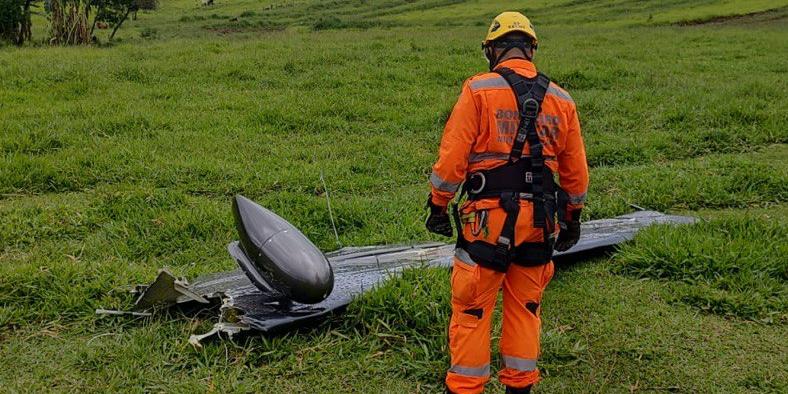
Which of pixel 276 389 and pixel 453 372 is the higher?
pixel 453 372

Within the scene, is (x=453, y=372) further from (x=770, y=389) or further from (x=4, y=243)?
(x=4, y=243)

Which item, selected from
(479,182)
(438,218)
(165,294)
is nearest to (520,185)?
(479,182)

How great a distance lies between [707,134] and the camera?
969 cm

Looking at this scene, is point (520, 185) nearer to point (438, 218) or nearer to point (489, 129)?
point (489, 129)

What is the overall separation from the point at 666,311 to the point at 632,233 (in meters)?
1.31

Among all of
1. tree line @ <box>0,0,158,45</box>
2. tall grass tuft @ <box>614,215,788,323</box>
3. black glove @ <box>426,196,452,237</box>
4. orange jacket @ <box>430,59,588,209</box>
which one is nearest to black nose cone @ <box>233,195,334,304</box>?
black glove @ <box>426,196,452,237</box>

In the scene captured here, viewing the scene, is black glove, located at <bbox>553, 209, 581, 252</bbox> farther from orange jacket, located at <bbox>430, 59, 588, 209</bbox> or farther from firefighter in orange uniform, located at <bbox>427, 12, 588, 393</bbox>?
orange jacket, located at <bbox>430, 59, 588, 209</bbox>

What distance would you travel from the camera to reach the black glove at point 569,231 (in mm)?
3918

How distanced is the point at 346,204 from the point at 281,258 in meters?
2.59

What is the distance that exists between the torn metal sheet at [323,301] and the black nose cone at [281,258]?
0.18m

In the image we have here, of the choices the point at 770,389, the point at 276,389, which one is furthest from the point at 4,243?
the point at 770,389

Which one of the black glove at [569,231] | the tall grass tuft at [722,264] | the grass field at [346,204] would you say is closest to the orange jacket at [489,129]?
the black glove at [569,231]

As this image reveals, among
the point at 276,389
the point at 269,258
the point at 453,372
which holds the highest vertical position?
the point at 269,258

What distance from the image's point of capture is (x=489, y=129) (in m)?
3.50
